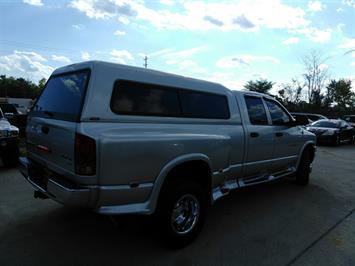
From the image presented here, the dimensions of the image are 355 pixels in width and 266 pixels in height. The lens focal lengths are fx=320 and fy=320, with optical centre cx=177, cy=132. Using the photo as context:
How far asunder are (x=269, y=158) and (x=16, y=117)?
683 centimetres

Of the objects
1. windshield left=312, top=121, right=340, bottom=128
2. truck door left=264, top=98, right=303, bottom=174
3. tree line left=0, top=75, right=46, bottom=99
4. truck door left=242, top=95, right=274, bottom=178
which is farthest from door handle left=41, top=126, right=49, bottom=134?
tree line left=0, top=75, right=46, bottom=99

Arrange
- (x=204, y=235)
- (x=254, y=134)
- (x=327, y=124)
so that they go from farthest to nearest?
(x=327, y=124), (x=254, y=134), (x=204, y=235)

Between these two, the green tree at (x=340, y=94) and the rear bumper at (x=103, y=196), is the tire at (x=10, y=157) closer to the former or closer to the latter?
the rear bumper at (x=103, y=196)

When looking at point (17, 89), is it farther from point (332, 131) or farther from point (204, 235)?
point (204, 235)

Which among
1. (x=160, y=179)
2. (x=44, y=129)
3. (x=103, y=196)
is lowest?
(x=103, y=196)

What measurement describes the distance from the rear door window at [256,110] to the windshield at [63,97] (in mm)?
2758

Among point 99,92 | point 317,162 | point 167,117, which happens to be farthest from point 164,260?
point 317,162

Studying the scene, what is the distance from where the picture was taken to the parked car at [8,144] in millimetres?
7357

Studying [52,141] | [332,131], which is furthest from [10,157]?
[332,131]

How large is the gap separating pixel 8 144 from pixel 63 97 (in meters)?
4.68

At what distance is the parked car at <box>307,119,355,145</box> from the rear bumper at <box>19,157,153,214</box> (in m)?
15.7

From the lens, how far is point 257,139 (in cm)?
509

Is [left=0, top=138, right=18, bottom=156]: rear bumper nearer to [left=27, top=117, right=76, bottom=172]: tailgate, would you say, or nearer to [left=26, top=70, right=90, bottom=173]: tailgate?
[left=26, top=70, right=90, bottom=173]: tailgate

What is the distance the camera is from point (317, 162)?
1046 cm
